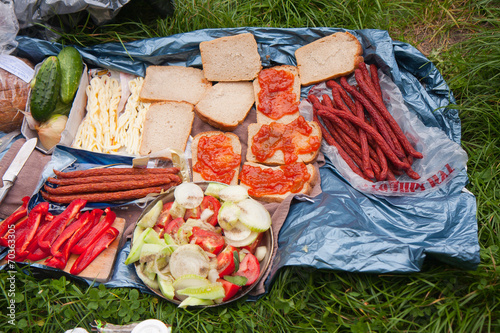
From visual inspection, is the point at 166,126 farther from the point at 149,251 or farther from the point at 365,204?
the point at 365,204

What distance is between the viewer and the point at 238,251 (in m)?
2.88

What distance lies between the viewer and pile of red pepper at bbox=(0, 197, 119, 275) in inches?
117

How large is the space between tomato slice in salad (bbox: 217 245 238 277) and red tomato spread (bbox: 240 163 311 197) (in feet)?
2.51

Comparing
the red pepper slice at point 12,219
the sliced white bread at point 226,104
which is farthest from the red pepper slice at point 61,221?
the sliced white bread at point 226,104

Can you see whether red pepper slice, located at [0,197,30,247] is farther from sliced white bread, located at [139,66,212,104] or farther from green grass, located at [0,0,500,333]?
sliced white bread, located at [139,66,212,104]

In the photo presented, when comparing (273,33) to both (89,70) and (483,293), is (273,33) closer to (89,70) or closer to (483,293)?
(89,70)

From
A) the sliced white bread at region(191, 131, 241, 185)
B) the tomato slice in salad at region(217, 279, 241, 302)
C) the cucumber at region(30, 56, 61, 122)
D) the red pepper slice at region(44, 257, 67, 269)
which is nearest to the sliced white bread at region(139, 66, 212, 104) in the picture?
the sliced white bread at region(191, 131, 241, 185)

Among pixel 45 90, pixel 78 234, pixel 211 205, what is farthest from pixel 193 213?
pixel 45 90

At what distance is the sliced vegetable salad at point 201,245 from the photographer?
8.63ft

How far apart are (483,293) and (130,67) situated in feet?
14.2

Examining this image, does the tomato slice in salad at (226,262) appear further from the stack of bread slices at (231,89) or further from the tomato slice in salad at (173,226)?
the stack of bread slices at (231,89)

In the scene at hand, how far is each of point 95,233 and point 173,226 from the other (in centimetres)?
76

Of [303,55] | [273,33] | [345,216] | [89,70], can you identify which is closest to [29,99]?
[89,70]

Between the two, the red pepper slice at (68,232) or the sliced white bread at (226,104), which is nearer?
the red pepper slice at (68,232)
